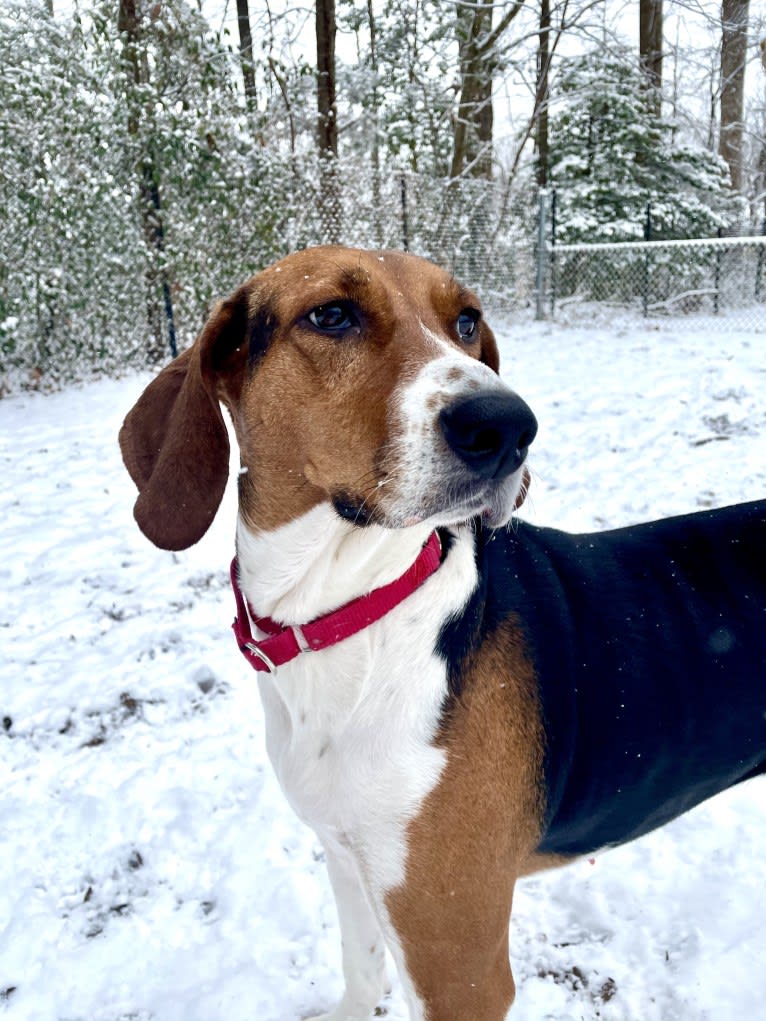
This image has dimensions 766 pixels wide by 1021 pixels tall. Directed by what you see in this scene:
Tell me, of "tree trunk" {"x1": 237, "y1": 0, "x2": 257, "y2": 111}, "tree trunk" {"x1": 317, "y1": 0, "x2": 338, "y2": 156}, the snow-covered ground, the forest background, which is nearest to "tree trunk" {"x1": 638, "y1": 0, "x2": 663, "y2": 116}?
the forest background

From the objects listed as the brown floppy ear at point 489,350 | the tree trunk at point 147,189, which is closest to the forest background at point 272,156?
the tree trunk at point 147,189

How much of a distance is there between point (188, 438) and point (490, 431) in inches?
33.0

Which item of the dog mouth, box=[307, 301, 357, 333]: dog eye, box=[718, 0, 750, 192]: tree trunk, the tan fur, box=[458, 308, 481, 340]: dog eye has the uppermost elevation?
box=[718, 0, 750, 192]: tree trunk

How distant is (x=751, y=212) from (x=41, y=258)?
2055 cm

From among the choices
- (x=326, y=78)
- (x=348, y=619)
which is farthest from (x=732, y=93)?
Answer: (x=348, y=619)

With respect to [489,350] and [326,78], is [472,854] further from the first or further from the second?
[326,78]

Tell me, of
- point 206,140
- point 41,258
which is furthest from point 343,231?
point 41,258

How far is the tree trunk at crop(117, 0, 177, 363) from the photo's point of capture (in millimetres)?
9172

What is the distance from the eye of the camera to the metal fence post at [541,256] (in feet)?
43.5

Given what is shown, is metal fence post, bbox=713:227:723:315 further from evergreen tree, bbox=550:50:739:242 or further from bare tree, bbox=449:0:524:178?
bare tree, bbox=449:0:524:178

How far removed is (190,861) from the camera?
2.72 m

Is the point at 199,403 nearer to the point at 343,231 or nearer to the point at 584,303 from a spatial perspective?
the point at 343,231

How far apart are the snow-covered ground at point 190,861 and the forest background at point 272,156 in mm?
4941

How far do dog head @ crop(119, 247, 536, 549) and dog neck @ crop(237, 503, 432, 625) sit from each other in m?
0.05
